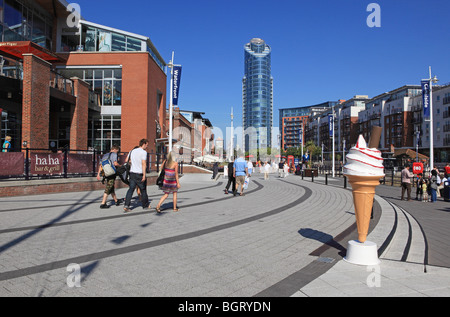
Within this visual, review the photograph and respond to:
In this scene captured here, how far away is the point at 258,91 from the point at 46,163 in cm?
17221

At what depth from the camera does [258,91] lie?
17650cm

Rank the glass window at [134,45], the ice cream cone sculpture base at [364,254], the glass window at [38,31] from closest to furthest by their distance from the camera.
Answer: the ice cream cone sculpture base at [364,254] → the glass window at [38,31] → the glass window at [134,45]

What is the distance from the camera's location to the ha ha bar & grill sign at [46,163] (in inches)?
432

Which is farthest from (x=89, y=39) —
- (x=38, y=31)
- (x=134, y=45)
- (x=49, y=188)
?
(x=49, y=188)

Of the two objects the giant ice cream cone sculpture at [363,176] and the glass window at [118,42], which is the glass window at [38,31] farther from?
the giant ice cream cone sculpture at [363,176]

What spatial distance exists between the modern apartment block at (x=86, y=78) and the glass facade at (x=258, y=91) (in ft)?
470

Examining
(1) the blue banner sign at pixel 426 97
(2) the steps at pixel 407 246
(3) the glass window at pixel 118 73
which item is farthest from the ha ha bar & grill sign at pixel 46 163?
(1) the blue banner sign at pixel 426 97

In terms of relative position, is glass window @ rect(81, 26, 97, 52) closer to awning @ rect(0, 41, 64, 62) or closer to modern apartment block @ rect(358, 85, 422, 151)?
awning @ rect(0, 41, 64, 62)

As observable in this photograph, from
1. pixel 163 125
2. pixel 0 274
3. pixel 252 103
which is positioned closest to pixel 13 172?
pixel 0 274

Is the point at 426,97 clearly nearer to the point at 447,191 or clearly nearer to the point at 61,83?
the point at 447,191

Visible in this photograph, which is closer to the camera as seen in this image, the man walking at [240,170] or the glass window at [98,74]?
the man walking at [240,170]

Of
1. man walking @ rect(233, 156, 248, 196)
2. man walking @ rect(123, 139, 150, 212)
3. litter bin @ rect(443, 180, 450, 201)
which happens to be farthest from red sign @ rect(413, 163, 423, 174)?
man walking @ rect(123, 139, 150, 212)

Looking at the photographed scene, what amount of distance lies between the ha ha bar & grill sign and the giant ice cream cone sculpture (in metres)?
11.2

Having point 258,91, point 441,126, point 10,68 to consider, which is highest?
point 258,91
